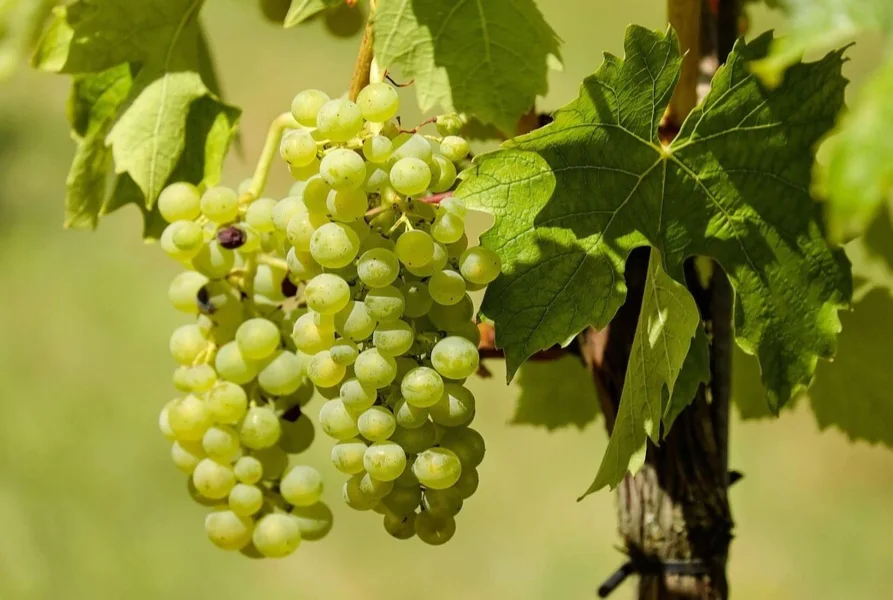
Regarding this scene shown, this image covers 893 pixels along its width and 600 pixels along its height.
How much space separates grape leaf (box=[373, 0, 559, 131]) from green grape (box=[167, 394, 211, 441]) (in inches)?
8.6

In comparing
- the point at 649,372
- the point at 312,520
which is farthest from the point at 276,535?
the point at 649,372

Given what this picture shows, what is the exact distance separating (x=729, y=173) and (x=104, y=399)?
1.96 metres

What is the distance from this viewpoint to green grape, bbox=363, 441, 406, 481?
0.47 m

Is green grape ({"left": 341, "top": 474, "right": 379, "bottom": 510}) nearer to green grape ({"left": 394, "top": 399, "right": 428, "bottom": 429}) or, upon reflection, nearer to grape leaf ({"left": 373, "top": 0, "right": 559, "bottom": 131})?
green grape ({"left": 394, "top": 399, "right": 428, "bottom": 429})

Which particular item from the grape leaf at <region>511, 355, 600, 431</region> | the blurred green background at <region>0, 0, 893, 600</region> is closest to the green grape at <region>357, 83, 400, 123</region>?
the grape leaf at <region>511, 355, 600, 431</region>

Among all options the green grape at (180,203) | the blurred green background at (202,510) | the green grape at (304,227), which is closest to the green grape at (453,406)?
the green grape at (304,227)

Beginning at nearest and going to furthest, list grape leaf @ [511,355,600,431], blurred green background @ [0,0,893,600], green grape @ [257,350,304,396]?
green grape @ [257,350,304,396], grape leaf @ [511,355,600,431], blurred green background @ [0,0,893,600]

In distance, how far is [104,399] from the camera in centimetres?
220

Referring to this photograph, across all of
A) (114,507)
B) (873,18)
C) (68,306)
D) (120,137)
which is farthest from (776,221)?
(68,306)

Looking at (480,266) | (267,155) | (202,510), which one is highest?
(202,510)

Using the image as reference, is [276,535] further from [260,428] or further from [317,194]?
[317,194]

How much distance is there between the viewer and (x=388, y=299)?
0.46 m

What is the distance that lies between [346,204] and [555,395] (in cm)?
32

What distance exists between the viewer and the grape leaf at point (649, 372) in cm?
47
